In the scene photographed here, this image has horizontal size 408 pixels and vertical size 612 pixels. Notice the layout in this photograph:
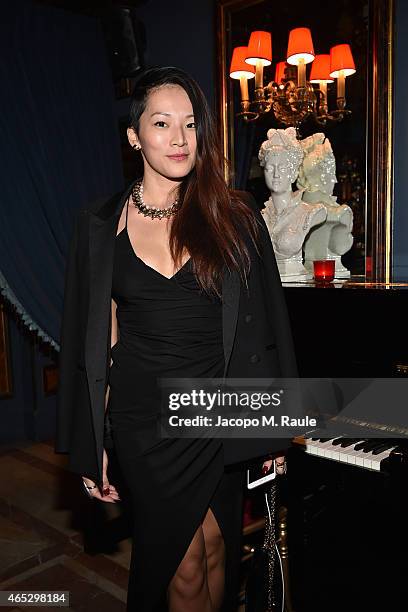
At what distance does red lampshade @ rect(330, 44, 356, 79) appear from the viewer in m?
2.98

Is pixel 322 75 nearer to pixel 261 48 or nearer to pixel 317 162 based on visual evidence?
pixel 261 48

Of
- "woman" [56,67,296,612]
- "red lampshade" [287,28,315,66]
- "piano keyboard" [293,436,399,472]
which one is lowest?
"piano keyboard" [293,436,399,472]

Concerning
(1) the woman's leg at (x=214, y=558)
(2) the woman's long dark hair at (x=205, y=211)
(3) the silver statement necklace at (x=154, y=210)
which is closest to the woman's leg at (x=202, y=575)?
(1) the woman's leg at (x=214, y=558)

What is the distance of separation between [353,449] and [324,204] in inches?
48.1

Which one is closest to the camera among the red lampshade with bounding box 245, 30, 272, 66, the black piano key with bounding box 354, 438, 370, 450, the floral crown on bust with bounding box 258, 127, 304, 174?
the black piano key with bounding box 354, 438, 370, 450

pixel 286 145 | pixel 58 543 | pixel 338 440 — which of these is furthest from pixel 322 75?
pixel 58 543

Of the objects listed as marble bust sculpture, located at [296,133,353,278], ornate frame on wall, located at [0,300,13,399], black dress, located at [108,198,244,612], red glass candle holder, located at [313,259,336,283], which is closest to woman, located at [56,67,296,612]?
black dress, located at [108,198,244,612]

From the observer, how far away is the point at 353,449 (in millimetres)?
2234

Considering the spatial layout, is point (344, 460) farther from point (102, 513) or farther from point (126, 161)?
point (126, 161)

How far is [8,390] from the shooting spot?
530 cm

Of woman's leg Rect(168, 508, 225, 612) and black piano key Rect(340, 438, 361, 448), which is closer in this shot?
woman's leg Rect(168, 508, 225, 612)

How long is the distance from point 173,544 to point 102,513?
1.79 meters

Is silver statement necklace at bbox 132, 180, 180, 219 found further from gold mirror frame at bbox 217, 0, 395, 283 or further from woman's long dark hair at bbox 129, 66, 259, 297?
gold mirror frame at bbox 217, 0, 395, 283

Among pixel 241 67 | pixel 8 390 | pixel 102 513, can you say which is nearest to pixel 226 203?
pixel 241 67
